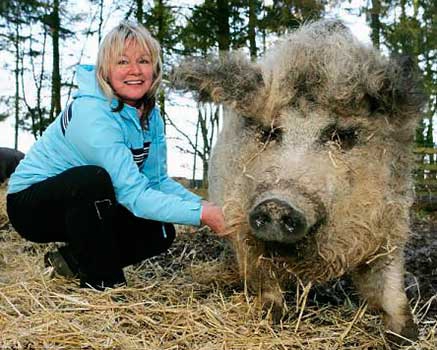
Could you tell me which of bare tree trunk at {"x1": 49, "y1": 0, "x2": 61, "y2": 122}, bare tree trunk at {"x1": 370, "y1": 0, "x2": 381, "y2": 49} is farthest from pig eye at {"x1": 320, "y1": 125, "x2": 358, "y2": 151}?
bare tree trunk at {"x1": 49, "y1": 0, "x2": 61, "y2": 122}

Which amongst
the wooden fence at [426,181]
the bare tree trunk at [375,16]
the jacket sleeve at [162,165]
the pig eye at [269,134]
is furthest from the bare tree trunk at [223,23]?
Answer: the pig eye at [269,134]

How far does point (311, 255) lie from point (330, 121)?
1.76ft

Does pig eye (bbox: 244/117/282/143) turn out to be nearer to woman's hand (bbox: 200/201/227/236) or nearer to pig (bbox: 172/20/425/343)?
pig (bbox: 172/20/425/343)

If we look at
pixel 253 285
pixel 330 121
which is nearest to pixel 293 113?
pixel 330 121

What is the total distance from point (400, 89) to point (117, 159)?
1.23 m

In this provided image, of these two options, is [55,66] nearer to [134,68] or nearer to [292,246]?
[134,68]

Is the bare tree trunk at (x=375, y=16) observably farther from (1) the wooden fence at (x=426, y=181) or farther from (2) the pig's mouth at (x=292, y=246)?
(2) the pig's mouth at (x=292, y=246)

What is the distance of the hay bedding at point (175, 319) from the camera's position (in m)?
2.31

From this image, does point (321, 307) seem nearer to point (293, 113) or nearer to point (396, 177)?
point (396, 177)

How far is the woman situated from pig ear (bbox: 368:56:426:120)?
827mm

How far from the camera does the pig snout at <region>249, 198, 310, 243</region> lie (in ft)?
6.82

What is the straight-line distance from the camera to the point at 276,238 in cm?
216

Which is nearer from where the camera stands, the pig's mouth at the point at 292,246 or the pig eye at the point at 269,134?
the pig's mouth at the point at 292,246

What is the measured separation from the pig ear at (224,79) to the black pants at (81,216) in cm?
58
